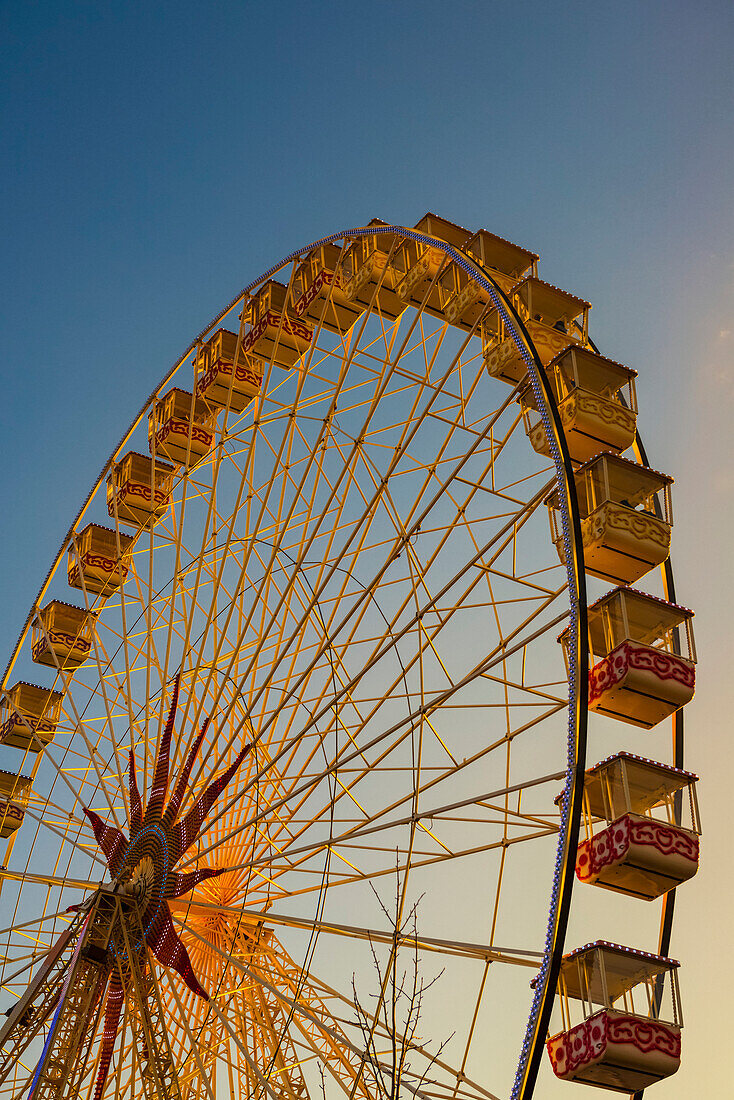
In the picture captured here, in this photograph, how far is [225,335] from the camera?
19938 mm

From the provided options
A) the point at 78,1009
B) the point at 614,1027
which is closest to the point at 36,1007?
the point at 78,1009

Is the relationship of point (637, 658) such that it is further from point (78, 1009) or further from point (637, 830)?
point (78, 1009)

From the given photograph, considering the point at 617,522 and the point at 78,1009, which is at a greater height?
the point at 617,522

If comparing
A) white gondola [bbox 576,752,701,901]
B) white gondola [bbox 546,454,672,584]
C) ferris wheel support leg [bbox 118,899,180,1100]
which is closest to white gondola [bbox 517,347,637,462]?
white gondola [bbox 546,454,672,584]

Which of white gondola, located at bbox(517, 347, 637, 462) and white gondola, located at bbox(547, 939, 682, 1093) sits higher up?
white gondola, located at bbox(517, 347, 637, 462)

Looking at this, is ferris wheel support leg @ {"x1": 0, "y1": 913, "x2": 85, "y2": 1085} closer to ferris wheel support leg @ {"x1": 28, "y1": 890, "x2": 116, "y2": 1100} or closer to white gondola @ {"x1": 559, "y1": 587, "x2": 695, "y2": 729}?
ferris wheel support leg @ {"x1": 28, "y1": 890, "x2": 116, "y2": 1100}

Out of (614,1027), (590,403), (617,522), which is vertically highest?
→ (590,403)

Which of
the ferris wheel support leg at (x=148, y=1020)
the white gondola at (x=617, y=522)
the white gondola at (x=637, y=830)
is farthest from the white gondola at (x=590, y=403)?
the ferris wheel support leg at (x=148, y=1020)

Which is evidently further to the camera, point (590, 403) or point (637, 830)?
point (590, 403)

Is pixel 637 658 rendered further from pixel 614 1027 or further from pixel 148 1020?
pixel 148 1020

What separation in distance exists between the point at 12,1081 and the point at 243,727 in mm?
4393

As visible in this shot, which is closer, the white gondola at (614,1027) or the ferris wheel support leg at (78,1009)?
the white gondola at (614,1027)

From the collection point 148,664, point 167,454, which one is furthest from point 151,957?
point 167,454

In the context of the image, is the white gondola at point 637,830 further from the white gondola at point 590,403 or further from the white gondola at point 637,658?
the white gondola at point 590,403
